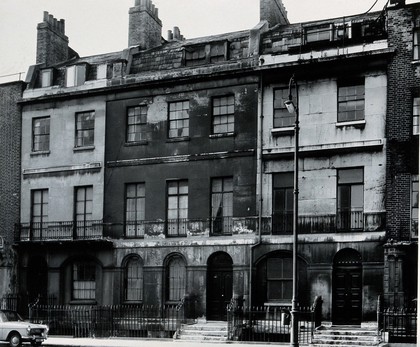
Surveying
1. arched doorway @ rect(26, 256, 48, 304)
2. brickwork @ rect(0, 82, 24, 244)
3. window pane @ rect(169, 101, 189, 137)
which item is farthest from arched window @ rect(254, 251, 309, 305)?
brickwork @ rect(0, 82, 24, 244)

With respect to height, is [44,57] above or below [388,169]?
above

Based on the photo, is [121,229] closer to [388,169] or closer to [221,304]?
[221,304]

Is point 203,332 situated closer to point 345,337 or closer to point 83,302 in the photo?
point 345,337

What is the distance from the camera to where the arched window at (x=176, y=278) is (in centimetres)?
3012

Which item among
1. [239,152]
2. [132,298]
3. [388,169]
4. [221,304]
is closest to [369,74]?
[388,169]

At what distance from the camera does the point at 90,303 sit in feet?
103

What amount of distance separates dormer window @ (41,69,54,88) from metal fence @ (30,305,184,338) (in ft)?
31.7

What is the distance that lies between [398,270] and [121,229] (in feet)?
36.8

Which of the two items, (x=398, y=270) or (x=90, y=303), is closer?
(x=398, y=270)

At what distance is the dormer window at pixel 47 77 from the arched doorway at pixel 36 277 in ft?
24.7

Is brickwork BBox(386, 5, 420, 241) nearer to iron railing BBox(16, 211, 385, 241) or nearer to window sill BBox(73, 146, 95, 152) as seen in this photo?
iron railing BBox(16, 211, 385, 241)

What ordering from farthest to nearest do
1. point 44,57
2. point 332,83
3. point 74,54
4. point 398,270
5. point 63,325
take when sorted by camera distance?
point 74,54 < point 44,57 < point 63,325 < point 332,83 < point 398,270

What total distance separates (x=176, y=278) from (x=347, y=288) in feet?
22.4

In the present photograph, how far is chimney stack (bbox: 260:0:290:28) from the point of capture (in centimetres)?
3172
